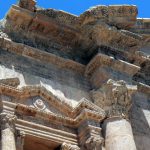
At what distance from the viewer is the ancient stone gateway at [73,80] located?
11180 millimetres

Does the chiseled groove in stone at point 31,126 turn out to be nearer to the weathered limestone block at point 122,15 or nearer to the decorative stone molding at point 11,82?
the decorative stone molding at point 11,82

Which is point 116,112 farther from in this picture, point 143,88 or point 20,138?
point 20,138

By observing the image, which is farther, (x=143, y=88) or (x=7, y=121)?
(x=143, y=88)

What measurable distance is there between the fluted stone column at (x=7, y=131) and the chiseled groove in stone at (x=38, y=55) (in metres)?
2.08

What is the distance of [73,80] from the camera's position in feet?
41.9

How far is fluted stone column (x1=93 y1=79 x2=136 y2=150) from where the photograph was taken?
11.4 metres

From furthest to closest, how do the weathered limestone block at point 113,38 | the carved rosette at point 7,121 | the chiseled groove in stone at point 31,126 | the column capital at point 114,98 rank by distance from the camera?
the weathered limestone block at point 113,38, the column capital at point 114,98, the chiseled groove in stone at point 31,126, the carved rosette at point 7,121

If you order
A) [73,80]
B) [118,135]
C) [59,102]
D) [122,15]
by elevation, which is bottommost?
[118,135]

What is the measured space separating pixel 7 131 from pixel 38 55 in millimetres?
2691

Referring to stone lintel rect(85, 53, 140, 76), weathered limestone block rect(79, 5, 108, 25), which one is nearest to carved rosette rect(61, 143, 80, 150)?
stone lintel rect(85, 53, 140, 76)

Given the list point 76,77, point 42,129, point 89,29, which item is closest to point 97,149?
point 42,129

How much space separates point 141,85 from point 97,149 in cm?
323

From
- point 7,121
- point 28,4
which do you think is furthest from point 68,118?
point 28,4

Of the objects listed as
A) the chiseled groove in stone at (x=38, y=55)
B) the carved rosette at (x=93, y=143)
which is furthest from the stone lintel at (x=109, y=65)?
the carved rosette at (x=93, y=143)
